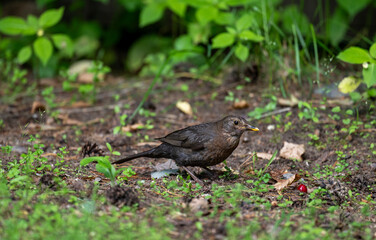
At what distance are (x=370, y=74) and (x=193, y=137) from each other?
6.28 feet

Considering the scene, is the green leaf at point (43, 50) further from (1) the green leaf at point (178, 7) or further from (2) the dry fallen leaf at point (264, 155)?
(2) the dry fallen leaf at point (264, 155)

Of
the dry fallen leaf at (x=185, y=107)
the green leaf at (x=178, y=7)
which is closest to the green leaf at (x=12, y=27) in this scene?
the green leaf at (x=178, y=7)

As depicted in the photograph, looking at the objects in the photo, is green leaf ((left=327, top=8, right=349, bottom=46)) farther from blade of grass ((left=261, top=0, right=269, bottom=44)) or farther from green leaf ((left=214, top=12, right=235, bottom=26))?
green leaf ((left=214, top=12, right=235, bottom=26))

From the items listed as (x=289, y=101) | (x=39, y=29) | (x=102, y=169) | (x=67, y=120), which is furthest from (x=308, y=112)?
(x=39, y=29)

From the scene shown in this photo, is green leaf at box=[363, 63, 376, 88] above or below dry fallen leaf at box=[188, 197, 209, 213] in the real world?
above

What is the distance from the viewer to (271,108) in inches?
233

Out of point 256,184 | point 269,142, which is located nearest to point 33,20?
point 269,142

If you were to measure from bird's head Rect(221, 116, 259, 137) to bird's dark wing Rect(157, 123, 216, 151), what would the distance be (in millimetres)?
126

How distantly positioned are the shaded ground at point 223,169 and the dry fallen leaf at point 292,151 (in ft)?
0.22

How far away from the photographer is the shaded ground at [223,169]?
3.39 metres

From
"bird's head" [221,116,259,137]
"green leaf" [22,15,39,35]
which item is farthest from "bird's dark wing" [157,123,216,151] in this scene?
"green leaf" [22,15,39,35]

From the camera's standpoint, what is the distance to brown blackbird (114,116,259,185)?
4.59 m

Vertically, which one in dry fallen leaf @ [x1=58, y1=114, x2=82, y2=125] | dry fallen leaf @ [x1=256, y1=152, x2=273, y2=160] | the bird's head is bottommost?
dry fallen leaf @ [x1=256, y1=152, x2=273, y2=160]

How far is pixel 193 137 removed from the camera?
473 centimetres
